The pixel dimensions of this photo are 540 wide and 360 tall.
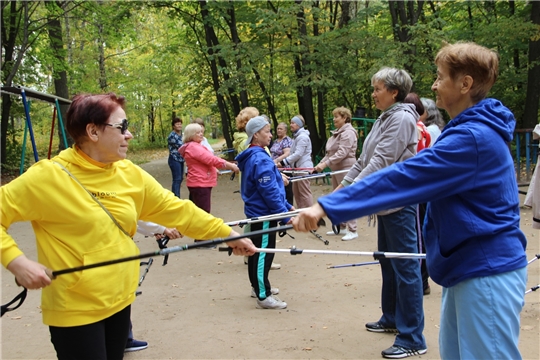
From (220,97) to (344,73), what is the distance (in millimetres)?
6395

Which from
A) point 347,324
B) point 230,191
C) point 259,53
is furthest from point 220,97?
point 347,324

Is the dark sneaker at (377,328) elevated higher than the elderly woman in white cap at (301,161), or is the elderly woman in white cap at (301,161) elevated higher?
the elderly woman in white cap at (301,161)

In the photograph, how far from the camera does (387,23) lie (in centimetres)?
2128

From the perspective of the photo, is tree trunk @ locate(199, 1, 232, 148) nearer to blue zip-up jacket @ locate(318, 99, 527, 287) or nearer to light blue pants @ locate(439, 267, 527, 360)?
blue zip-up jacket @ locate(318, 99, 527, 287)

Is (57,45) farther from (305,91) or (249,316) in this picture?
(249,316)

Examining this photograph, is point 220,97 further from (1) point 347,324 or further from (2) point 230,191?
(1) point 347,324

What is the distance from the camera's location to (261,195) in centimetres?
599

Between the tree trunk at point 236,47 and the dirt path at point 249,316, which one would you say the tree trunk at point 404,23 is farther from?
the dirt path at point 249,316

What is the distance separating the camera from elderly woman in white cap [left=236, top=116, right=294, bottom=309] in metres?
5.86

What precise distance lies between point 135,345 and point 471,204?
358cm

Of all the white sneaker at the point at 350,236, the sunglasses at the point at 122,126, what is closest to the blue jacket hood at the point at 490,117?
the sunglasses at the point at 122,126

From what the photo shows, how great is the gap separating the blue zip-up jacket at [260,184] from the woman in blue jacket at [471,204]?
3.43m

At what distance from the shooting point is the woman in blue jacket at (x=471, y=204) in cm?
233

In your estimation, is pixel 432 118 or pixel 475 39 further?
pixel 475 39
